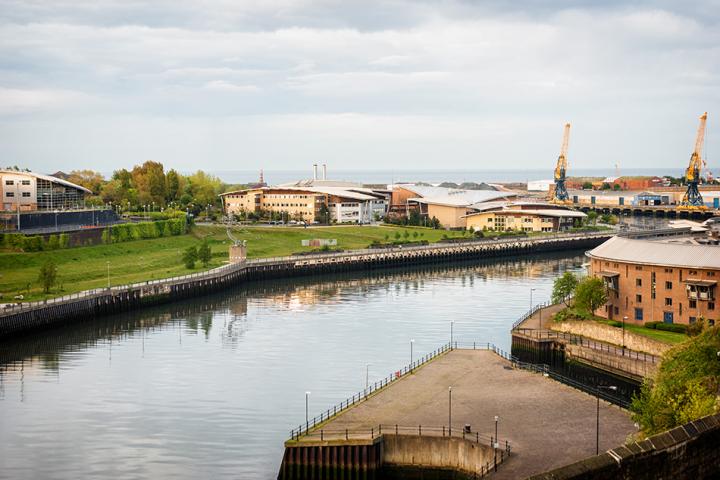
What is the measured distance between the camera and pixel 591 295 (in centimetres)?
6938

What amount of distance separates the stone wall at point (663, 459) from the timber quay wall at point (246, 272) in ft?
191

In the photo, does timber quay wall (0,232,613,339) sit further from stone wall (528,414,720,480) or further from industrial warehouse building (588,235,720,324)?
stone wall (528,414,720,480)

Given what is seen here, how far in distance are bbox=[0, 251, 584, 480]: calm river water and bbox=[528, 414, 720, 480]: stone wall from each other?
20.6 m

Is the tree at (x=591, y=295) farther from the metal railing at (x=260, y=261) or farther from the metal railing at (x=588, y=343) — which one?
the metal railing at (x=260, y=261)

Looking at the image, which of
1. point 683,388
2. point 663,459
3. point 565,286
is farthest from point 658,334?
point 663,459

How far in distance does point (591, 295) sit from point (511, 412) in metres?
26.5

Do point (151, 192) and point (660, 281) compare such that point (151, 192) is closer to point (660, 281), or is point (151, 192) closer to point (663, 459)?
point (660, 281)

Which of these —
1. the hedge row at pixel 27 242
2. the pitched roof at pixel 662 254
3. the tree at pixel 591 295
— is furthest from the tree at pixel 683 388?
the hedge row at pixel 27 242

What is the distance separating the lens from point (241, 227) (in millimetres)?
146500

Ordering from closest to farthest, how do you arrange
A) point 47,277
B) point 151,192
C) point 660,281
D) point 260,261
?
point 660,281, point 47,277, point 260,261, point 151,192

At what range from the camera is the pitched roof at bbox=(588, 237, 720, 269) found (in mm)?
67312

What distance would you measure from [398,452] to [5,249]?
75241mm

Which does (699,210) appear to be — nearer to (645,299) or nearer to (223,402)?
(645,299)

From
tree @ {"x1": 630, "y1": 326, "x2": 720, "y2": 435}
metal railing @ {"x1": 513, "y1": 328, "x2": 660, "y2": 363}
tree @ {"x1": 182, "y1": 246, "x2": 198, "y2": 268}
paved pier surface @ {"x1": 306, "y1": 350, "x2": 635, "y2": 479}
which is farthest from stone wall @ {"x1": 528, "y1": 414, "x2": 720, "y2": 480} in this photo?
tree @ {"x1": 182, "y1": 246, "x2": 198, "y2": 268}
